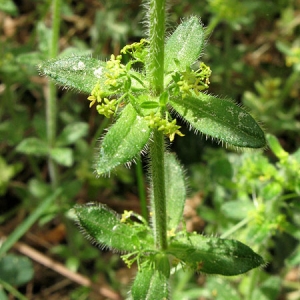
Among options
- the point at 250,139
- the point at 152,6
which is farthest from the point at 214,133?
the point at 152,6

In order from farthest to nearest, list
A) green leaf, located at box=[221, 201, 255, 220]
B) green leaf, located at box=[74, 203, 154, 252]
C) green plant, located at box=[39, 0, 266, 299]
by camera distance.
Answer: green leaf, located at box=[221, 201, 255, 220] < green leaf, located at box=[74, 203, 154, 252] < green plant, located at box=[39, 0, 266, 299]

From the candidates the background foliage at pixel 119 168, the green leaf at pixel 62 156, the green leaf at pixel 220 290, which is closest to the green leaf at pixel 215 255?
the background foliage at pixel 119 168

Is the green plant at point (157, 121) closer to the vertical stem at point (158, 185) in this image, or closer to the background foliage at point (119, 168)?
the vertical stem at point (158, 185)

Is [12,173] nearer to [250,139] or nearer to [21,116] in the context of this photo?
[21,116]

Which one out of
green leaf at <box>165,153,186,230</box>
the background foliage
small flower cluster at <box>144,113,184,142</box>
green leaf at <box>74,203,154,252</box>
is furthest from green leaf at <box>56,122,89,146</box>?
small flower cluster at <box>144,113,184,142</box>

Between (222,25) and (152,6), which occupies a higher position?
(152,6)

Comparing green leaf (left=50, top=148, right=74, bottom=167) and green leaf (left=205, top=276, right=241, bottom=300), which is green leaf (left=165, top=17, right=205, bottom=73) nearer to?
green leaf (left=50, top=148, right=74, bottom=167)
